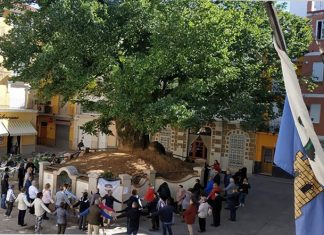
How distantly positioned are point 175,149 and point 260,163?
287 inches

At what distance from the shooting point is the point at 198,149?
110 ft

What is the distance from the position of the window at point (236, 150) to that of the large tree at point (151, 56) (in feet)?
28.1

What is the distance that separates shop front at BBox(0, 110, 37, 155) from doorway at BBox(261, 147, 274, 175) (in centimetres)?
1905

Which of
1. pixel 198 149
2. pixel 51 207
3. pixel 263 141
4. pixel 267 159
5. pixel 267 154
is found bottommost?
pixel 51 207

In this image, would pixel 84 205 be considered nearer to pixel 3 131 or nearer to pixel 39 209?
pixel 39 209

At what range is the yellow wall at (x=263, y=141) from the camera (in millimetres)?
29703

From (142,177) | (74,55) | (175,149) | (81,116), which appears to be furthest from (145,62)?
(81,116)

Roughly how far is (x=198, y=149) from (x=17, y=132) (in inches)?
583

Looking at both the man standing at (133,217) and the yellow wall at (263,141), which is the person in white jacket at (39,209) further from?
the yellow wall at (263,141)

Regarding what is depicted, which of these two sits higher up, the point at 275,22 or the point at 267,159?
the point at 275,22

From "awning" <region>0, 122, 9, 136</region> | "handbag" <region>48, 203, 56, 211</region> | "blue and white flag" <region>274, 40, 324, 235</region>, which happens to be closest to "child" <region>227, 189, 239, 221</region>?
"handbag" <region>48, 203, 56, 211</region>

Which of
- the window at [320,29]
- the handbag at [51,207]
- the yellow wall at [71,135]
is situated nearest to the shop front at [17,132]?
the yellow wall at [71,135]

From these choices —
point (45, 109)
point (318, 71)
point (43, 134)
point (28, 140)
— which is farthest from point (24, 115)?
point (318, 71)

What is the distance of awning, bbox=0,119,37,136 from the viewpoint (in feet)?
109
